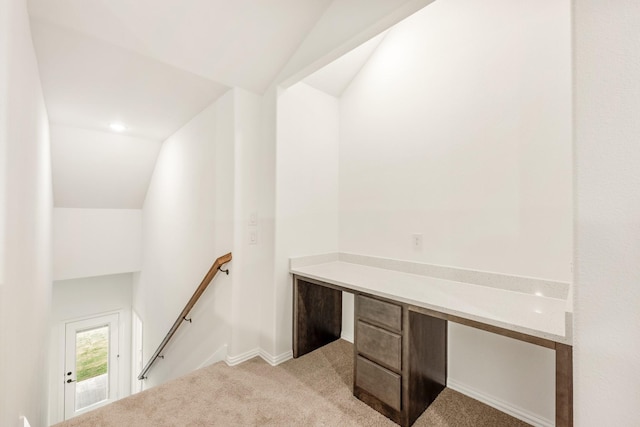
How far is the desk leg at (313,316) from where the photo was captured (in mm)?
2367

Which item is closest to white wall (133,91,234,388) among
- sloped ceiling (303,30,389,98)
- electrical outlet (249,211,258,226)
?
electrical outlet (249,211,258,226)

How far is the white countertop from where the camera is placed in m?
1.18

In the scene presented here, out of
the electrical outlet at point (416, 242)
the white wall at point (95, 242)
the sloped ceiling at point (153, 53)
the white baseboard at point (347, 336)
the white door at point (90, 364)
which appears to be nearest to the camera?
the sloped ceiling at point (153, 53)

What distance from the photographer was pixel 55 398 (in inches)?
191

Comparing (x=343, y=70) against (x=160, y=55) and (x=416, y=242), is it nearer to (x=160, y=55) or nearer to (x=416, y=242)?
(x=160, y=55)

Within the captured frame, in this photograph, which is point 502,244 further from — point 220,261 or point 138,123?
point 138,123

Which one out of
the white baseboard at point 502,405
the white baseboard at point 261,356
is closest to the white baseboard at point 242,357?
the white baseboard at point 261,356

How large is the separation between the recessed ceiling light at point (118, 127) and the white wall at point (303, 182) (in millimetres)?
1983

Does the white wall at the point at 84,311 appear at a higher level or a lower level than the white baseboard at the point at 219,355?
lower

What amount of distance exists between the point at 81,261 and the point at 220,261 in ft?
11.2

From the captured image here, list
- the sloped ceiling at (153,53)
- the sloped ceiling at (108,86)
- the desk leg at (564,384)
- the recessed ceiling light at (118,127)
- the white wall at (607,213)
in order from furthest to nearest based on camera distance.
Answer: the recessed ceiling light at (118,127) < the sloped ceiling at (108,86) < the sloped ceiling at (153,53) < the desk leg at (564,384) < the white wall at (607,213)

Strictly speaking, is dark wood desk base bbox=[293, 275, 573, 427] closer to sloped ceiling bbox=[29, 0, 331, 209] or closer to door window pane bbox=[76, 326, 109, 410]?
sloped ceiling bbox=[29, 0, 331, 209]

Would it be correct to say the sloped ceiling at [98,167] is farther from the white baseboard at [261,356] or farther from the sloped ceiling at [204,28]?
the white baseboard at [261,356]

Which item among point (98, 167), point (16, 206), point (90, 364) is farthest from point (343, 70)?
point (90, 364)
